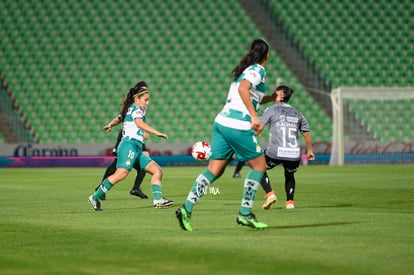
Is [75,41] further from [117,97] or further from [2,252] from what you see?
[2,252]

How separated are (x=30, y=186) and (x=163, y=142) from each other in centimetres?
1380

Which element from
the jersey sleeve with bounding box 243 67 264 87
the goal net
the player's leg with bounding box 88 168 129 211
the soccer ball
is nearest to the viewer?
the jersey sleeve with bounding box 243 67 264 87

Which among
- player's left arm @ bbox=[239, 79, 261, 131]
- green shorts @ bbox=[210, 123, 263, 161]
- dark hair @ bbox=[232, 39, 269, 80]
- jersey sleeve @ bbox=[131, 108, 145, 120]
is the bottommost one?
jersey sleeve @ bbox=[131, 108, 145, 120]

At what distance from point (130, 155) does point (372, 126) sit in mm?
23245

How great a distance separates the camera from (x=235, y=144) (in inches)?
324

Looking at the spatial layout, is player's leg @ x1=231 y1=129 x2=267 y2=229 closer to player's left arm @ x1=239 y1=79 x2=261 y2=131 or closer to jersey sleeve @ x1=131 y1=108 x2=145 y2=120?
player's left arm @ x1=239 y1=79 x2=261 y2=131

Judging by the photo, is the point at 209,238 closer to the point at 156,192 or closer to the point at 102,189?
the point at 102,189

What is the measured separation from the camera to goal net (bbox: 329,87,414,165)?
31422 mm

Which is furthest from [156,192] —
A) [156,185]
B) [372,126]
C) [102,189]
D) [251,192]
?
[372,126]

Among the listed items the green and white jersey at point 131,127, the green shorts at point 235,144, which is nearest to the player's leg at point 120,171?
the green and white jersey at point 131,127

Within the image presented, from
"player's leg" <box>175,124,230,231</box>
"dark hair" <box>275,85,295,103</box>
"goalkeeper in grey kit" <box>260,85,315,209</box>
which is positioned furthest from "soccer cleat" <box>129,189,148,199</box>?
"player's leg" <box>175,124,230,231</box>

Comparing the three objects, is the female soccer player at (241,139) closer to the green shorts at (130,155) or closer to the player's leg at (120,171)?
the player's leg at (120,171)

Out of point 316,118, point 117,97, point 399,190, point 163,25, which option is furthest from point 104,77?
point 399,190

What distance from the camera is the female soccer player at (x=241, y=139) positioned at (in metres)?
8.22
